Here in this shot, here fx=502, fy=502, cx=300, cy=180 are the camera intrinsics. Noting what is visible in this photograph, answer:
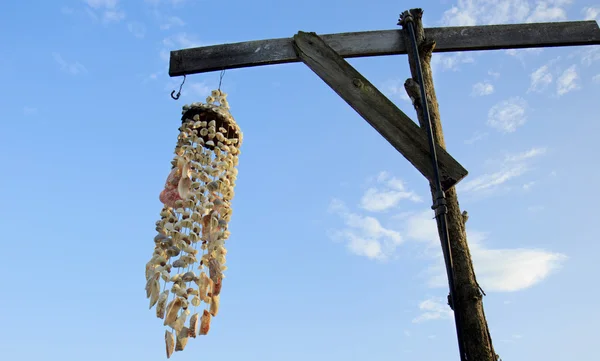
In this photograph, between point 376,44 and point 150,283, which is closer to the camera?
point 150,283

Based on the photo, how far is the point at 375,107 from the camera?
72.1 inches

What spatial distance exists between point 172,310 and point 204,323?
12cm

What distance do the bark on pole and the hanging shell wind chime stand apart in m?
0.74

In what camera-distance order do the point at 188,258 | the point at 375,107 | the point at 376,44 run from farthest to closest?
the point at 376,44 < the point at 375,107 < the point at 188,258

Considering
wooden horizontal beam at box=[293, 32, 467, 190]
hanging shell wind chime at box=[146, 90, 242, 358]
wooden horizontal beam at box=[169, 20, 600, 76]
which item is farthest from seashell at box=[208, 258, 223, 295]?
wooden horizontal beam at box=[169, 20, 600, 76]

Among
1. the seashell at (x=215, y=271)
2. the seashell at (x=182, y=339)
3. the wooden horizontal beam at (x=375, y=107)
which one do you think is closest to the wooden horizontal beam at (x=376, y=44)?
the wooden horizontal beam at (x=375, y=107)

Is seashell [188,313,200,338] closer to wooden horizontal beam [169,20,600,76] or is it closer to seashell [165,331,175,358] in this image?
seashell [165,331,175,358]

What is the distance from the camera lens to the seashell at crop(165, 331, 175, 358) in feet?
5.05

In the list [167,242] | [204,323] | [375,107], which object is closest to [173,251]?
[167,242]

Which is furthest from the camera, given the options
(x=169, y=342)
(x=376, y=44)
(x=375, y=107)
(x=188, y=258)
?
(x=376, y=44)

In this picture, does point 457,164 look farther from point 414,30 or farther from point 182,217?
point 182,217

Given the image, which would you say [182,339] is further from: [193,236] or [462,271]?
[462,271]

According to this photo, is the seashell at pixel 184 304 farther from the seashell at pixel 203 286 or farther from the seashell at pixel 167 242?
the seashell at pixel 167 242

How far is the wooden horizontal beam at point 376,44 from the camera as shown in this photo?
6.89 feet
